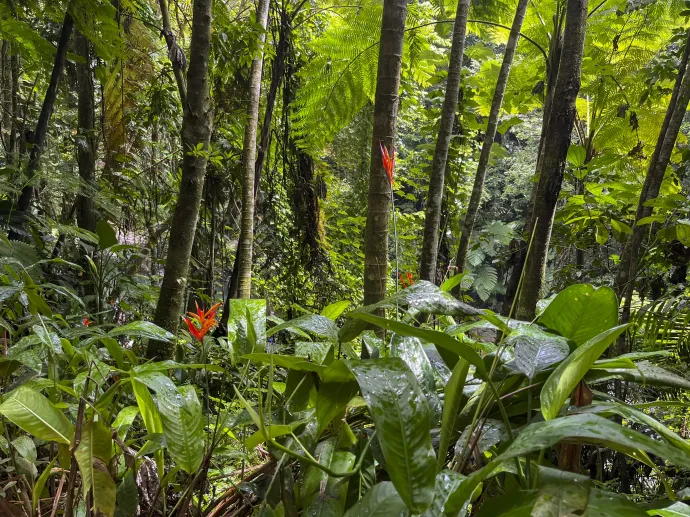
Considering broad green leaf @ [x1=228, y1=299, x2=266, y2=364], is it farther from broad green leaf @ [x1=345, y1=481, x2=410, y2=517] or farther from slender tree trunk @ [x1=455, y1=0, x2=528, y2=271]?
slender tree trunk @ [x1=455, y1=0, x2=528, y2=271]

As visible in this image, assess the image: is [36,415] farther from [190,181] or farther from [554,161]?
[190,181]

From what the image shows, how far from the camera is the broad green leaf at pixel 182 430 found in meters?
0.66

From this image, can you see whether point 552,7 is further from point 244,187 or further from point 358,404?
point 358,404

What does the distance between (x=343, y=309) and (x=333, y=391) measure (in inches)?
14.7

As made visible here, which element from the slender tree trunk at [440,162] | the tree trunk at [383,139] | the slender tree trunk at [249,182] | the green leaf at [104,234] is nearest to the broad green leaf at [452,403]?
the tree trunk at [383,139]

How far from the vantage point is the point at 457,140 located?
4000 mm

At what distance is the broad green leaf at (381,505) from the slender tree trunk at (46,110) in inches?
103

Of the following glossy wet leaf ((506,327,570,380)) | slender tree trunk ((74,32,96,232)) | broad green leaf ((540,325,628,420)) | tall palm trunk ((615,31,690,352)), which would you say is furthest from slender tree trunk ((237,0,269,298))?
broad green leaf ((540,325,628,420))

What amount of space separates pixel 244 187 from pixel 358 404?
285cm

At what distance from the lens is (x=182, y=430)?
68 centimetres

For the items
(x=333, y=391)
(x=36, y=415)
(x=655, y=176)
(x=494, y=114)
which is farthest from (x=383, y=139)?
(x=494, y=114)

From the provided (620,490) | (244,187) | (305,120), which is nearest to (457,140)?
Answer: (305,120)

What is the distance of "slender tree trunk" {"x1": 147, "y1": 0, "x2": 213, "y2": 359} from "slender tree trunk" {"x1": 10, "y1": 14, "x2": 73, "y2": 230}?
2.85 feet

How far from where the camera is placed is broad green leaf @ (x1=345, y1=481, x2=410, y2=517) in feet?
1.50
